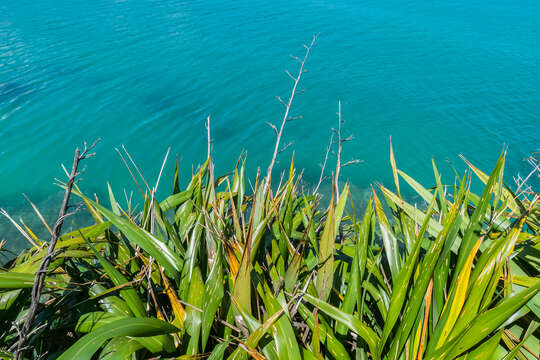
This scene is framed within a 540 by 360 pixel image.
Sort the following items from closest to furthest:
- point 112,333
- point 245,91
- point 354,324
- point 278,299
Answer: point 112,333 → point 354,324 → point 278,299 → point 245,91

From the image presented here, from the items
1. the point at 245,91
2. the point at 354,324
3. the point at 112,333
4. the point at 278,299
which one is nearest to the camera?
the point at 112,333

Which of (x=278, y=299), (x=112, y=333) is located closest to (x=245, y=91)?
(x=278, y=299)

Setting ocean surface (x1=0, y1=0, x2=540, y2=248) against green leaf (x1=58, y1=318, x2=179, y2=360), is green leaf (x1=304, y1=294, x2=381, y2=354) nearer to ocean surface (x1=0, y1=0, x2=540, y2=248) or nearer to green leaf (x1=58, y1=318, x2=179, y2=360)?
green leaf (x1=58, y1=318, x2=179, y2=360)

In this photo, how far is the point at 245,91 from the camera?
7793 millimetres

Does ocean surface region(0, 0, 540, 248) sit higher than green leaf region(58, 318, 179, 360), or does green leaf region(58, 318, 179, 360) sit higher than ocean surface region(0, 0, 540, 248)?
green leaf region(58, 318, 179, 360)

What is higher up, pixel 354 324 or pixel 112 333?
pixel 112 333

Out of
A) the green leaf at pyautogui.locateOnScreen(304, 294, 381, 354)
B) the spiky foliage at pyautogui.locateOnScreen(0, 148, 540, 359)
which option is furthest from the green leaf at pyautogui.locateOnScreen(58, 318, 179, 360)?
the green leaf at pyautogui.locateOnScreen(304, 294, 381, 354)

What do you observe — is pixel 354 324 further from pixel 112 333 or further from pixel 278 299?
pixel 112 333

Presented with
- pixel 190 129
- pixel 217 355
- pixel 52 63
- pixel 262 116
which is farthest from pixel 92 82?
pixel 217 355

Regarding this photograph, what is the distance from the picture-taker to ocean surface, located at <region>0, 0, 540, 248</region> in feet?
19.4

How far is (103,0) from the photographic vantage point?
13.5 metres

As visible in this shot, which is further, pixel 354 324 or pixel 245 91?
pixel 245 91

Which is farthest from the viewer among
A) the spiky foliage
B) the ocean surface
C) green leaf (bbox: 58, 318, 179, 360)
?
the ocean surface

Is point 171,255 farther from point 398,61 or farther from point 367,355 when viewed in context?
point 398,61
